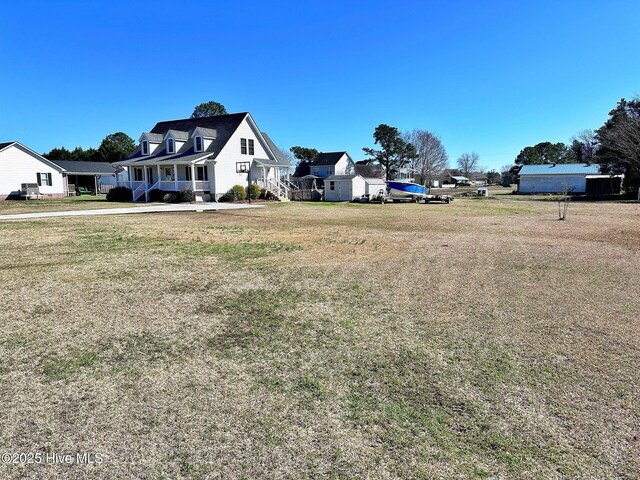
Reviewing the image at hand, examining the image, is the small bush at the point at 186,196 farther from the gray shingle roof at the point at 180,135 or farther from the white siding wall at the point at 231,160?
the gray shingle roof at the point at 180,135

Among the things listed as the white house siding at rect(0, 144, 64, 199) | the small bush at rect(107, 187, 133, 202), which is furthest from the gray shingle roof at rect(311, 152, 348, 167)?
the white house siding at rect(0, 144, 64, 199)

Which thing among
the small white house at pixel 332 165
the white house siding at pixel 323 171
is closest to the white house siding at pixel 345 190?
the small white house at pixel 332 165

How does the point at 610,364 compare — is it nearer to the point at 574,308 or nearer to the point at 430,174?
the point at 574,308

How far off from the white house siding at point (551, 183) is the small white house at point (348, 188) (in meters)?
25.7

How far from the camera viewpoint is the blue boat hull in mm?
41500

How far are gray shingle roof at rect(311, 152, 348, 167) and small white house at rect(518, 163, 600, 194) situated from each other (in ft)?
86.4

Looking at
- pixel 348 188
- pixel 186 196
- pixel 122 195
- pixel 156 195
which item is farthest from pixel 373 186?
pixel 122 195

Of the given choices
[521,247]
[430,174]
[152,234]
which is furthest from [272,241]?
[430,174]

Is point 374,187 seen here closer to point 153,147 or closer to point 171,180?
point 171,180

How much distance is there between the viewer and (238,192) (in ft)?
115

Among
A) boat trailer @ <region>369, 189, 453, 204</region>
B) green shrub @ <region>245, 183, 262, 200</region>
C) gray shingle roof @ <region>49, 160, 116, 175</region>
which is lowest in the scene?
boat trailer @ <region>369, 189, 453, 204</region>

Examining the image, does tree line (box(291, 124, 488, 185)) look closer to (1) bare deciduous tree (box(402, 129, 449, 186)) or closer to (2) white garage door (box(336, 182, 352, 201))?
(1) bare deciduous tree (box(402, 129, 449, 186))

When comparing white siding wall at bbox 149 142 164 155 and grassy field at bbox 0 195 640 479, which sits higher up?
white siding wall at bbox 149 142 164 155

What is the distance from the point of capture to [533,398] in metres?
3.60
